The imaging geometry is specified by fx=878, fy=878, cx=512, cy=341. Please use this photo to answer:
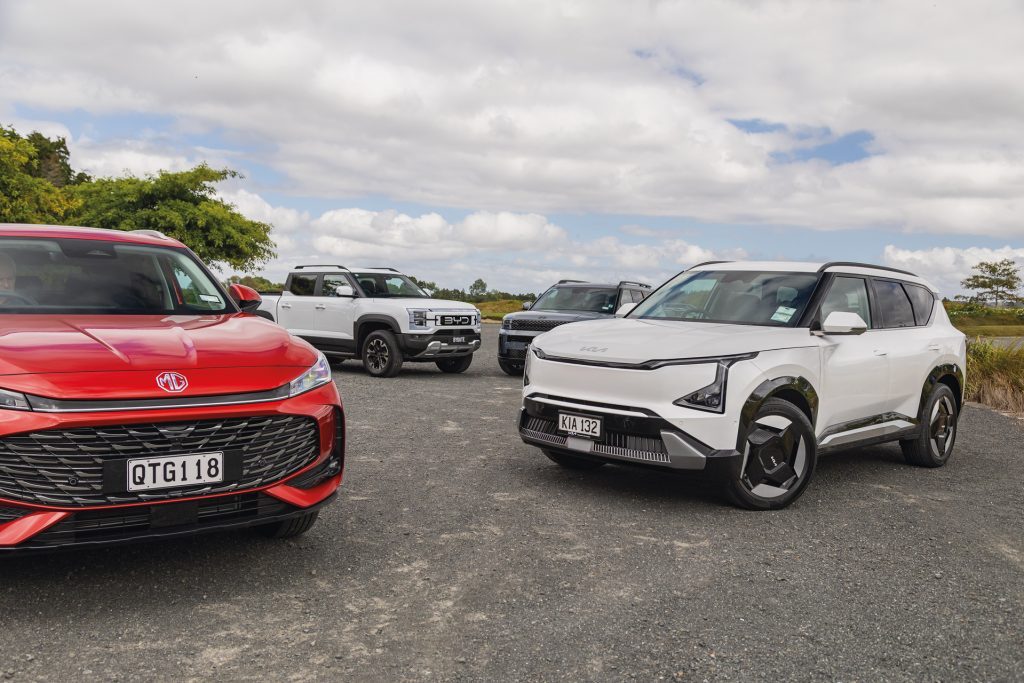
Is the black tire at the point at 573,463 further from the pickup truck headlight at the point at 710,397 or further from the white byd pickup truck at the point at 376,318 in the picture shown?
the white byd pickup truck at the point at 376,318

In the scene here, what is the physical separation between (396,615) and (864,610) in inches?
84.9

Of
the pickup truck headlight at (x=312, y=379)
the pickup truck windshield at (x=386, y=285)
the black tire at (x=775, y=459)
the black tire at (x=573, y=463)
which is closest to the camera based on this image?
the pickup truck headlight at (x=312, y=379)

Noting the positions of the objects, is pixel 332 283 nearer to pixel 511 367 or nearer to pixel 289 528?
pixel 511 367

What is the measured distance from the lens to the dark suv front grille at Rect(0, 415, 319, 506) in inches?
138

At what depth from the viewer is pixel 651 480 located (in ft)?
22.1

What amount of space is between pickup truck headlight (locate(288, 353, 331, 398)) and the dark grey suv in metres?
8.72

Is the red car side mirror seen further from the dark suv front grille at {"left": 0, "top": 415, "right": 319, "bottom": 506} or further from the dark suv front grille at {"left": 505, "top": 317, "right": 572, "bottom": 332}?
the dark suv front grille at {"left": 505, "top": 317, "right": 572, "bottom": 332}

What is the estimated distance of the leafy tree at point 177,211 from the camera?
5531 centimetres

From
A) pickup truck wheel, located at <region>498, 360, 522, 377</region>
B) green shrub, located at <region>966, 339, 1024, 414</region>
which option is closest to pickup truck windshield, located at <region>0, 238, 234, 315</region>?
pickup truck wheel, located at <region>498, 360, 522, 377</region>

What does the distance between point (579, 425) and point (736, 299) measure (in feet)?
5.73

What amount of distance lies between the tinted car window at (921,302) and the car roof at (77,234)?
19.6 feet

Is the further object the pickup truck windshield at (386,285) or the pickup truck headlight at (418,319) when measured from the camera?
the pickup truck windshield at (386,285)

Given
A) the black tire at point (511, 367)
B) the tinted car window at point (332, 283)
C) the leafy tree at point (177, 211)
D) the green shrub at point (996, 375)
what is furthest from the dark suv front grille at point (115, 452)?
the leafy tree at point (177, 211)

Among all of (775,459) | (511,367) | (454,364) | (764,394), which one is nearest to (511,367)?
(511,367)
